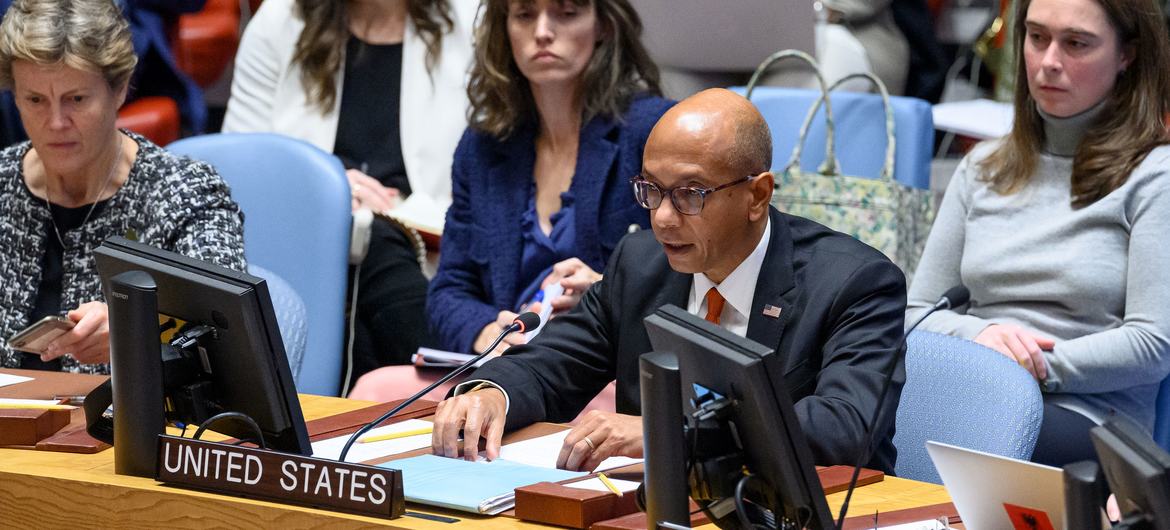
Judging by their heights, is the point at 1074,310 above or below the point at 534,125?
below

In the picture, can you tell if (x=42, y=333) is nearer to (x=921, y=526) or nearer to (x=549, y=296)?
(x=549, y=296)

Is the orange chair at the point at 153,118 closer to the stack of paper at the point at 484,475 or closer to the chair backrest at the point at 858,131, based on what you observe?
the chair backrest at the point at 858,131

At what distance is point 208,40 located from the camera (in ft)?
15.3

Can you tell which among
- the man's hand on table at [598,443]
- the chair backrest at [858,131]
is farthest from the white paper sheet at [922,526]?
the chair backrest at [858,131]

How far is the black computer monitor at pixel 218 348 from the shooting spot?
187 centimetres

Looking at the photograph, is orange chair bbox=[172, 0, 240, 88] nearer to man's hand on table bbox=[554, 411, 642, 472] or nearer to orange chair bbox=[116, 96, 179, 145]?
orange chair bbox=[116, 96, 179, 145]

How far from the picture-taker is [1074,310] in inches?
114

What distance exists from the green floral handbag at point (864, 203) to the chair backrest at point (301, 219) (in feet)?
3.34

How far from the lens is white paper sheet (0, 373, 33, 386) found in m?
2.52

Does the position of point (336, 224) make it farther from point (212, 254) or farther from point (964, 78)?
point (964, 78)

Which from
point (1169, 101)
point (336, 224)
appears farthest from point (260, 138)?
point (1169, 101)

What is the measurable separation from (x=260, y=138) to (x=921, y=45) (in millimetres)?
2785

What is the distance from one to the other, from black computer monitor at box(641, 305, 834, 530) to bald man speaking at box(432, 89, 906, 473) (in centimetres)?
43

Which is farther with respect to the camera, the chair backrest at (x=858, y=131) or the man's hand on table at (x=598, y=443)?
the chair backrest at (x=858, y=131)
